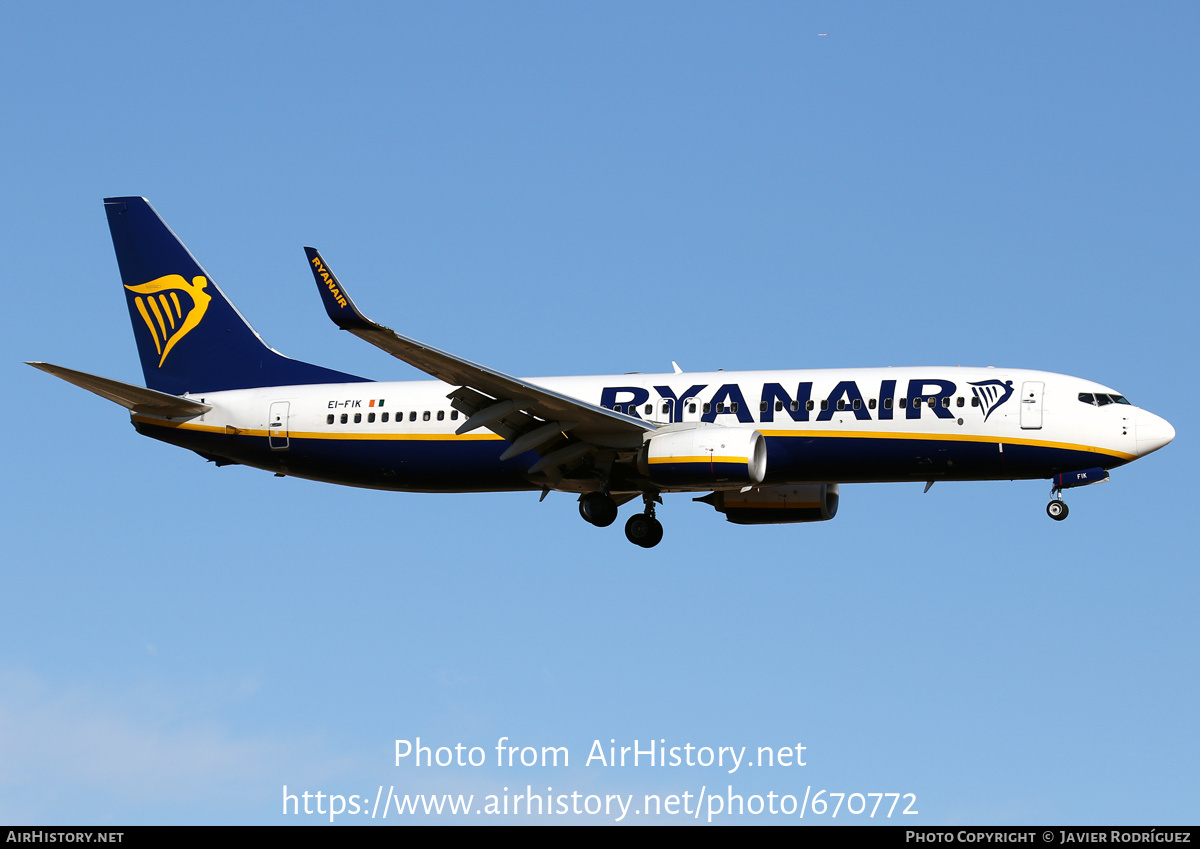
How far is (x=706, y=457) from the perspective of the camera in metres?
38.6

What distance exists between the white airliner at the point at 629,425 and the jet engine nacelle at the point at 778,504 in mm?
50

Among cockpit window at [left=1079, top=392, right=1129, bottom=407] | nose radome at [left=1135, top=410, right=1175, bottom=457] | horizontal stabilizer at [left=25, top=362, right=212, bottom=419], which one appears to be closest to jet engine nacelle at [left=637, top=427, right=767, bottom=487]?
cockpit window at [left=1079, top=392, right=1129, bottom=407]

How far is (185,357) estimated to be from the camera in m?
46.8

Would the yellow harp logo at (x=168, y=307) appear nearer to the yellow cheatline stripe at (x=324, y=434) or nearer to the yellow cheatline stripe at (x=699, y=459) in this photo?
the yellow cheatline stripe at (x=324, y=434)

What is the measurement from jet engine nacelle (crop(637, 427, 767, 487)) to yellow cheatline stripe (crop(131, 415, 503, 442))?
4.89 m

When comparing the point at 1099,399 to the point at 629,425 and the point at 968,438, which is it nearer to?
the point at 968,438

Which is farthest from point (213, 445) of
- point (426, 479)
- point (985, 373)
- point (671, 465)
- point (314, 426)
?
point (985, 373)

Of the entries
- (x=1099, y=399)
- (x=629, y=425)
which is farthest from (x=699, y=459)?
(x=1099, y=399)

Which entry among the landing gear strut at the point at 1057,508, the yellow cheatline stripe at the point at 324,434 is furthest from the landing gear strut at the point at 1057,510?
the yellow cheatline stripe at the point at 324,434

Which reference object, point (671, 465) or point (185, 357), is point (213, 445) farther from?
point (671, 465)

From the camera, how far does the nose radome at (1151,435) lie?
126 ft

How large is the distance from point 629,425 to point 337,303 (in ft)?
29.6

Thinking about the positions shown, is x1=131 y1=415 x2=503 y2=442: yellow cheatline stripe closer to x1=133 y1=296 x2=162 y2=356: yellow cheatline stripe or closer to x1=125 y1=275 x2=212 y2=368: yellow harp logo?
Result: x1=125 y1=275 x2=212 y2=368: yellow harp logo
